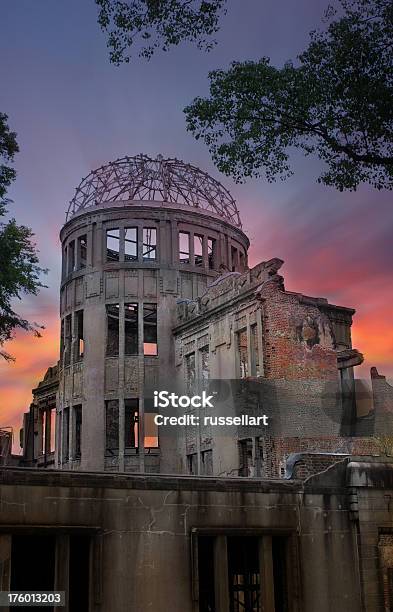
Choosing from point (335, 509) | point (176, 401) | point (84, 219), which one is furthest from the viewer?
point (84, 219)

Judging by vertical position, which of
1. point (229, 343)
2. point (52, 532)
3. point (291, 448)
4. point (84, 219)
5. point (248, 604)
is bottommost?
point (248, 604)

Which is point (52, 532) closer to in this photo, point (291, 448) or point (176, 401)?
point (291, 448)

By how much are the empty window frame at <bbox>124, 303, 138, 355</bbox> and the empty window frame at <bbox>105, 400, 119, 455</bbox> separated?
9.35 feet

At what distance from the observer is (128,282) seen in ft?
119

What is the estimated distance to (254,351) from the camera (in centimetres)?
2852

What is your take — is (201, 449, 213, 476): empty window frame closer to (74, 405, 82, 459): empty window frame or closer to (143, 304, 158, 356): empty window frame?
(143, 304, 158, 356): empty window frame

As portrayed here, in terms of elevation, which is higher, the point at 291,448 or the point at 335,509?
the point at 291,448

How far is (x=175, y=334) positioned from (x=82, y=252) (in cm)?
791

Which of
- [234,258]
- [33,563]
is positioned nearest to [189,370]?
[234,258]

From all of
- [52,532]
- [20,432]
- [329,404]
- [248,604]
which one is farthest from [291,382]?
[20,432]

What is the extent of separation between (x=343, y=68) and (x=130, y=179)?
2171cm

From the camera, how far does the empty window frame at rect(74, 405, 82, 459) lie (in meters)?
36.1

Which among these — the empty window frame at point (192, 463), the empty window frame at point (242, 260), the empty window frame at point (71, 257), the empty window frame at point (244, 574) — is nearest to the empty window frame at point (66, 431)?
the empty window frame at point (71, 257)

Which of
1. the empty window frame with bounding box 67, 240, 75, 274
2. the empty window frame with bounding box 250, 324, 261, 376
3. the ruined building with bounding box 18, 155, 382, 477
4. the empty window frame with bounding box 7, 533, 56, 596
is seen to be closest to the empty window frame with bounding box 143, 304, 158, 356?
the ruined building with bounding box 18, 155, 382, 477
